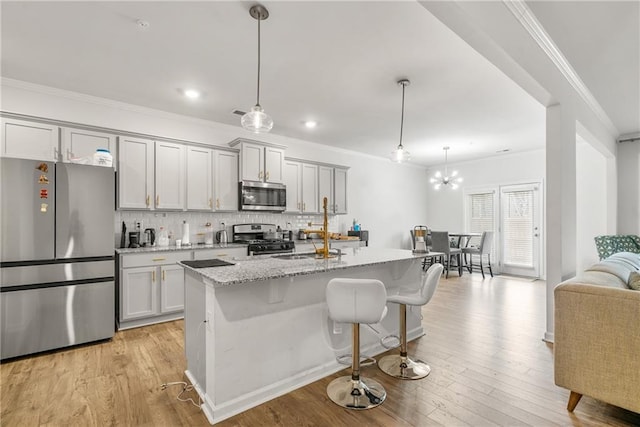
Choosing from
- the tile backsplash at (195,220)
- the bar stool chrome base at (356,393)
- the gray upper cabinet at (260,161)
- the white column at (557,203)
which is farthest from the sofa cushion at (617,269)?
the tile backsplash at (195,220)

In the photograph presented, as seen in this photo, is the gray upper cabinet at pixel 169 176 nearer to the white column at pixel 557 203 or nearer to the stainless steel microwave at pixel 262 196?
the stainless steel microwave at pixel 262 196

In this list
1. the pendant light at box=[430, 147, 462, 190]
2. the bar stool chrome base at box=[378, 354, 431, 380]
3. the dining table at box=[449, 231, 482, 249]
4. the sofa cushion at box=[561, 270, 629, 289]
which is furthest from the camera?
the dining table at box=[449, 231, 482, 249]

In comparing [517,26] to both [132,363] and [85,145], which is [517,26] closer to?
[132,363]

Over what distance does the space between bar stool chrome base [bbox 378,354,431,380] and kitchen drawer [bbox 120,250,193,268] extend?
2.58 m

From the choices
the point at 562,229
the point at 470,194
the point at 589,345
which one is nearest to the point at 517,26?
the point at 562,229

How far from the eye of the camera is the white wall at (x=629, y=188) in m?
5.12

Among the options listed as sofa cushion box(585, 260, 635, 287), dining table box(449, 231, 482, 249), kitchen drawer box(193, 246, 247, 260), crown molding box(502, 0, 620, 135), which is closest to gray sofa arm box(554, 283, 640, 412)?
sofa cushion box(585, 260, 635, 287)

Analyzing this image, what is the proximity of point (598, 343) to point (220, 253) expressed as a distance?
12.2 feet

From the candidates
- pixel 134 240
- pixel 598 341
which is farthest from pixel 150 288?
pixel 598 341

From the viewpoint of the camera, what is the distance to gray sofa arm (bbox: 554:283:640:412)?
1757 mm

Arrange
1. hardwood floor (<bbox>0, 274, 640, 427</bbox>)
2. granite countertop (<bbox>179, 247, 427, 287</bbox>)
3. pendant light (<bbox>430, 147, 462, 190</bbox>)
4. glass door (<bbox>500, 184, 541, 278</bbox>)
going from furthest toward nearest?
1. glass door (<bbox>500, 184, 541, 278</bbox>)
2. pendant light (<bbox>430, 147, 462, 190</bbox>)
3. hardwood floor (<bbox>0, 274, 640, 427</bbox>)
4. granite countertop (<bbox>179, 247, 427, 287</bbox>)

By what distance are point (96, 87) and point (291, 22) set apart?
2.49 m

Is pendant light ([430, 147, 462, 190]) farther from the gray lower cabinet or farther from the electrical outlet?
the gray lower cabinet

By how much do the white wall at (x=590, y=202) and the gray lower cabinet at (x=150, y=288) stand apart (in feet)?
21.9
